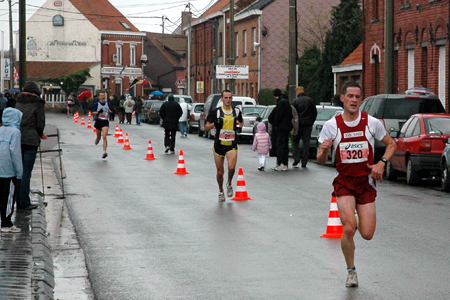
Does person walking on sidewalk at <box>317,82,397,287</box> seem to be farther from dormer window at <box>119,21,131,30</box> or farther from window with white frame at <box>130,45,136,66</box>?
dormer window at <box>119,21,131,30</box>

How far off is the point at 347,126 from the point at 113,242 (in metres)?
3.69

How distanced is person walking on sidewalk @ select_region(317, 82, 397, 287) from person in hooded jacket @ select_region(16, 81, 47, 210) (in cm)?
588

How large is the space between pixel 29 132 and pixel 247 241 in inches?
159

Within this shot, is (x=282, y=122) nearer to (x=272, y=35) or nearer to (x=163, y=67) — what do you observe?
(x=272, y=35)

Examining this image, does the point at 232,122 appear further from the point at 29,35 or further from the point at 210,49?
the point at 29,35

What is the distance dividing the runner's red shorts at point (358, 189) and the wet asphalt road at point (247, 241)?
2.53 ft

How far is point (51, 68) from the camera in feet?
290

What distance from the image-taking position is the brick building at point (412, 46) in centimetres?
3088

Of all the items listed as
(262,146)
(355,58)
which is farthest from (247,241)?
(355,58)

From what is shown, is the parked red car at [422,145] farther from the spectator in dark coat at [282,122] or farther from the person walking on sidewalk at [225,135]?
the person walking on sidewalk at [225,135]

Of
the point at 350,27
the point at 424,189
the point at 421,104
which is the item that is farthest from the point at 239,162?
the point at 350,27

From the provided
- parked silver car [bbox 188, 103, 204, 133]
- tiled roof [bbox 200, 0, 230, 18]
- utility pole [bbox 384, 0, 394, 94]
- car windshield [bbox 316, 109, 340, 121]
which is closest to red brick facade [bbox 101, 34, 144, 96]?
tiled roof [bbox 200, 0, 230, 18]

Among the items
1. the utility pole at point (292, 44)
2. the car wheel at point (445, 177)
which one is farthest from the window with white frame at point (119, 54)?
the car wheel at point (445, 177)

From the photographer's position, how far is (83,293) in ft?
24.7
